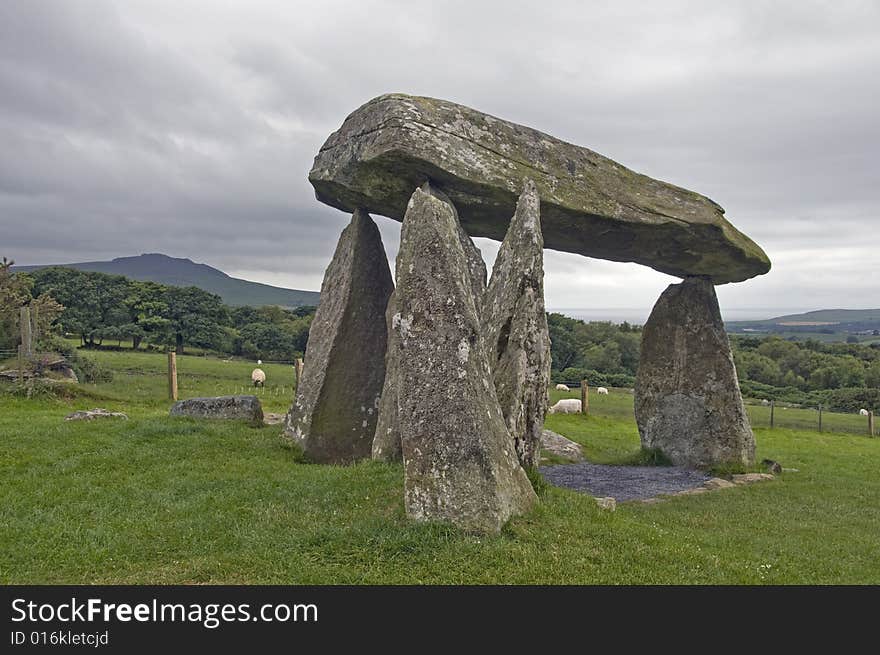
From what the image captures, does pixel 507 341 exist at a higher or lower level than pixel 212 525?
higher

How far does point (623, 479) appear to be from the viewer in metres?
15.8

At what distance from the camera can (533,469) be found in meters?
10.9

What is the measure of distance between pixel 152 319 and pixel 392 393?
38.7 metres

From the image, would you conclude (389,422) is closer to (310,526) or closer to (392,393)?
(392,393)

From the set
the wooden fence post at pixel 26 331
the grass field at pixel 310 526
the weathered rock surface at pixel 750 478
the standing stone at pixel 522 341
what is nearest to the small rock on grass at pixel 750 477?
the weathered rock surface at pixel 750 478

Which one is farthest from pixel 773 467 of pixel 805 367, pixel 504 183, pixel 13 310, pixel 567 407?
pixel 805 367

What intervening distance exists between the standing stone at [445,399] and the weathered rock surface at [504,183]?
303cm

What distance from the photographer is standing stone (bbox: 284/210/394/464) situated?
13805 millimetres

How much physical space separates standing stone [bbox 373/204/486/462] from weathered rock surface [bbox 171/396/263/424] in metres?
3.94

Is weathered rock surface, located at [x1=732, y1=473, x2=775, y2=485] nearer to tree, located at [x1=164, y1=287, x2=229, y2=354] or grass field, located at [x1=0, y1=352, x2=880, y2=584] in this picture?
grass field, located at [x1=0, y1=352, x2=880, y2=584]

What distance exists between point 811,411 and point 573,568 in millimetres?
29118
